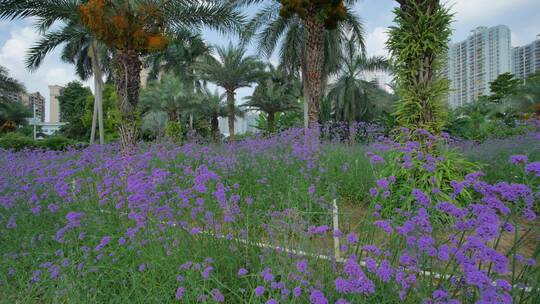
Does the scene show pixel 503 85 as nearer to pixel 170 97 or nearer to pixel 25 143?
pixel 170 97

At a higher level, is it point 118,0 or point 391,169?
point 118,0

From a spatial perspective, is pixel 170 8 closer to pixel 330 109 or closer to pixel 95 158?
pixel 95 158

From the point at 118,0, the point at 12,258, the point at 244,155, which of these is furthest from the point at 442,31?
the point at 118,0

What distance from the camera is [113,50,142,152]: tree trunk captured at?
855 cm

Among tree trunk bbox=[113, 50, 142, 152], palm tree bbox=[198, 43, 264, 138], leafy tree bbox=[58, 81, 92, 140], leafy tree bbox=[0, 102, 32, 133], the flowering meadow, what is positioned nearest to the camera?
the flowering meadow

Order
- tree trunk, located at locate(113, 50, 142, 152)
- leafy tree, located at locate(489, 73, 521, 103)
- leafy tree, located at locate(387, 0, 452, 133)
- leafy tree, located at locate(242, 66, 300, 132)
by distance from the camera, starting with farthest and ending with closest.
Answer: leafy tree, located at locate(489, 73, 521, 103) < leafy tree, located at locate(242, 66, 300, 132) < tree trunk, located at locate(113, 50, 142, 152) < leafy tree, located at locate(387, 0, 452, 133)

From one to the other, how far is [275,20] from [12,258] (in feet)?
53.3

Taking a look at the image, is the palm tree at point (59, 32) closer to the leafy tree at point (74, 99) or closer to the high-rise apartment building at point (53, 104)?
the leafy tree at point (74, 99)

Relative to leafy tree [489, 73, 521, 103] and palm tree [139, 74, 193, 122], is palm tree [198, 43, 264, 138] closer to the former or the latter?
palm tree [139, 74, 193, 122]

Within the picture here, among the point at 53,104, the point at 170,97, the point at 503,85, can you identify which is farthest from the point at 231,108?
the point at 53,104

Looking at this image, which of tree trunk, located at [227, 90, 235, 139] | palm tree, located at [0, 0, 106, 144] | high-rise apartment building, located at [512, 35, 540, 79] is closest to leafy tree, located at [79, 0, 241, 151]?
palm tree, located at [0, 0, 106, 144]

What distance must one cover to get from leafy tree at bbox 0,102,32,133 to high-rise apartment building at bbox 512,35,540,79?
219ft

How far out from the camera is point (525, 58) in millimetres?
57719

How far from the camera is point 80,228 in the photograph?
3.52m
